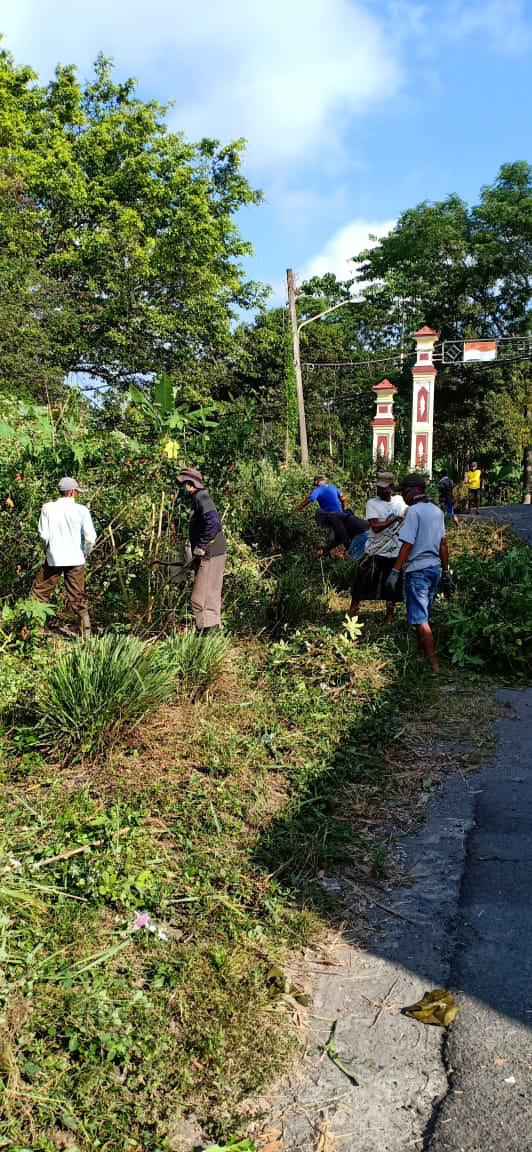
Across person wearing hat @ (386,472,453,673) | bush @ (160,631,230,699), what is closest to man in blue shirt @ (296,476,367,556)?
person wearing hat @ (386,472,453,673)

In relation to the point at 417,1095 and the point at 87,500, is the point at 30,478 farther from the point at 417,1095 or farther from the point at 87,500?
the point at 417,1095

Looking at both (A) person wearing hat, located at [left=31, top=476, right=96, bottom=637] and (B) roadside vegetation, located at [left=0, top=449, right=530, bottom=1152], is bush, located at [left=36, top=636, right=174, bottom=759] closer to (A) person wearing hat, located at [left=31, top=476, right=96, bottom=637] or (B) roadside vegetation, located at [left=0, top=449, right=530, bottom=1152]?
(B) roadside vegetation, located at [left=0, top=449, right=530, bottom=1152]

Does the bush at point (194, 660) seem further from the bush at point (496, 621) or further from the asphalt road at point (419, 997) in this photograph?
the bush at point (496, 621)

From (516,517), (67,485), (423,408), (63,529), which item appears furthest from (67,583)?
(423,408)

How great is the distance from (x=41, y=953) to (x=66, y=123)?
30.5 meters

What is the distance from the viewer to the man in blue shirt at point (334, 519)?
38.0ft

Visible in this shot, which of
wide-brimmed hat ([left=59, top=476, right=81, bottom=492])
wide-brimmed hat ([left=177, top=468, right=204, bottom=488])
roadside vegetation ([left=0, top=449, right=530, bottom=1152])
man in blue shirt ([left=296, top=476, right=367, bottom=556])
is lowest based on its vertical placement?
roadside vegetation ([left=0, top=449, right=530, bottom=1152])

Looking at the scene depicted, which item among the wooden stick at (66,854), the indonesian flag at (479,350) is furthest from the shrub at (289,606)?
the indonesian flag at (479,350)

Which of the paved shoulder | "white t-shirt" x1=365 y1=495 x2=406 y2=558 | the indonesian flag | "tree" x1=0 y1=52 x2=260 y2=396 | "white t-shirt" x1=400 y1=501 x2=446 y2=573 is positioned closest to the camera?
"white t-shirt" x1=400 y1=501 x2=446 y2=573

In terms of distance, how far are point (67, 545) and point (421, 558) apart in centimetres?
312

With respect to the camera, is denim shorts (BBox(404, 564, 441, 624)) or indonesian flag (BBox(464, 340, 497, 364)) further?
indonesian flag (BBox(464, 340, 497, 364))

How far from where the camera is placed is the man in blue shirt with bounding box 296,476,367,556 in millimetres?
11586

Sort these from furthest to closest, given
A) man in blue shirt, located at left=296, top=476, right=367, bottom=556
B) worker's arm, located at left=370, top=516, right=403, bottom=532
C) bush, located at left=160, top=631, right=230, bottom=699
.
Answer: man in blue shirt, located at left=296, top=476, right=367, bottom=556
worker's arm, located at left=370, top=516, right=403, bottom=532
bush, located at left=160, top=631, right=230, bottom=699

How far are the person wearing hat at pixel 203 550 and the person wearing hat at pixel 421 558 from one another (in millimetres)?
1572
